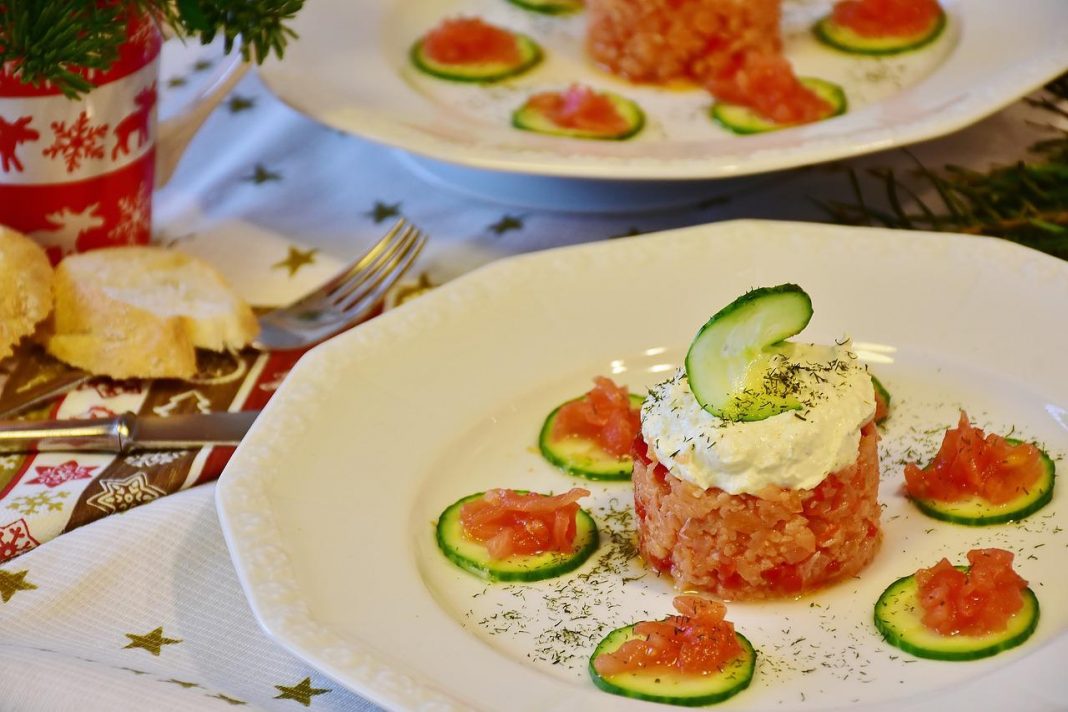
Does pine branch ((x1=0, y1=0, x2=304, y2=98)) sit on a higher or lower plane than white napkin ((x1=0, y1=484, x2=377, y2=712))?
higher

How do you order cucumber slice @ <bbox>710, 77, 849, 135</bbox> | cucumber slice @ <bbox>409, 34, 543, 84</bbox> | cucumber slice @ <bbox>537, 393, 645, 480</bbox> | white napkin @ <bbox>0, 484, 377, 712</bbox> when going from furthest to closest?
1. cucumber slice @ <bbox>409, 34, 543, 84</bbox>
2. cucumber slice @ <bbox>710, 77, 849, 135</bbox>
3. cucumber slice @ <bbox>537, 393, 645, 480</bbox>
4. white napkin @ <bbox>0, 484, 377, 712</bbox>

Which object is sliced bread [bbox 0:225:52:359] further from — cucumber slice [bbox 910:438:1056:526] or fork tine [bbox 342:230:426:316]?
cucumber slice [bbox 910:438:1056:526]

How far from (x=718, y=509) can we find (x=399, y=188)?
2.10 m

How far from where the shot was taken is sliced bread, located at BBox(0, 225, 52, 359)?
134 inches

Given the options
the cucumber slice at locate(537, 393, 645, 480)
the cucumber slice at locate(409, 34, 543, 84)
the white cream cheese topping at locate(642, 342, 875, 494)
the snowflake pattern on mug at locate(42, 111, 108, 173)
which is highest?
the snowflake pattern on mug at locate(42, 111, 108, 173)

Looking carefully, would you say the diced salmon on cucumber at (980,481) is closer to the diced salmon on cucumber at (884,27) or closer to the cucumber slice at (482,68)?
the diced salmon on cucumber at (884,27)

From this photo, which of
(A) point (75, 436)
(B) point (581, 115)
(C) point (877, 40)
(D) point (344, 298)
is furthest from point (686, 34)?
(A) point (75, 436)

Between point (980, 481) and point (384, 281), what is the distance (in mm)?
1714

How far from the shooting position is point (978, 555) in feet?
8.54

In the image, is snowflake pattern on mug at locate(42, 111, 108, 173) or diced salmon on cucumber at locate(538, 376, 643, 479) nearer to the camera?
diced salmon on cucumber at locate(538, 376, 643, 479)

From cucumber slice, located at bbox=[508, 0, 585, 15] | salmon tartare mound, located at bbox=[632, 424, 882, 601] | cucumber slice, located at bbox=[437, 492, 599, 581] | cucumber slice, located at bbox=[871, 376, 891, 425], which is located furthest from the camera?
cucumber slice, located at bbox=[508, 0, 585, 15]

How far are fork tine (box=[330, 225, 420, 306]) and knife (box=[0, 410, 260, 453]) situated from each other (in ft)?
2.12

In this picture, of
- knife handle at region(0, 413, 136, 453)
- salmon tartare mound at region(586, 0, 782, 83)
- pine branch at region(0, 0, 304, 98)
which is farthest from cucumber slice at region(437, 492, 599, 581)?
salmon tartare mound at region(586, 0, 782, 83)

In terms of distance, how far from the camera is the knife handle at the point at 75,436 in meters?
3.25
